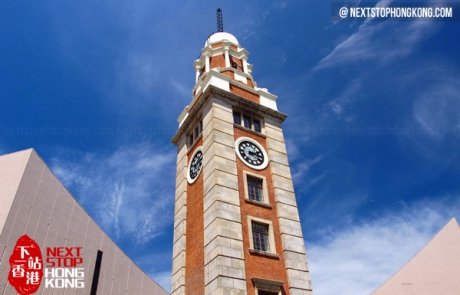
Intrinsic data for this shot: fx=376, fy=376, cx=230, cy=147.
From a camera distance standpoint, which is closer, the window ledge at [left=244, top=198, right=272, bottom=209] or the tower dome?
the window ledge at [left=244, top=198, right=272, bottom=209]

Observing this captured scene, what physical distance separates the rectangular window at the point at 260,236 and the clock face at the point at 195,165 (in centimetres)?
541

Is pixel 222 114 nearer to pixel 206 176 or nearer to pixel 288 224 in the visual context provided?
pixel 206 176

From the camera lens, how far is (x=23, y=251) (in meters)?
26.3

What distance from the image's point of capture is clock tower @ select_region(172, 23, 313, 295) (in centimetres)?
1834

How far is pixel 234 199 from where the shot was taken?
2031 centimetres

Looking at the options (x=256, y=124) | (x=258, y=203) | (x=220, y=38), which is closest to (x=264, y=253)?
(x=258, y=203)

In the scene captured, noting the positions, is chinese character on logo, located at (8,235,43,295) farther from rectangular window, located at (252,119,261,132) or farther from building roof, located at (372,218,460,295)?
building roof, located at (372,218,460,295)

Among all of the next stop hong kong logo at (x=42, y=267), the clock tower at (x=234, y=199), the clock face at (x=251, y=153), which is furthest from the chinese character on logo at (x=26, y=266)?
the clock face at (x=251, y=153)

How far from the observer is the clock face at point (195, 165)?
945 inches

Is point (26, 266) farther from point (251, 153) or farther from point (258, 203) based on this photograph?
point (251, 153)

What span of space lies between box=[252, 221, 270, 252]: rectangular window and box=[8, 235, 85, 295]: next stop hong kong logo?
16493 mm

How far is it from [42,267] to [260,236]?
57.6ft

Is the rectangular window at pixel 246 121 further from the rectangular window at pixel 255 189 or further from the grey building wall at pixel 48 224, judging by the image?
the grey building wall at pixel 48 224

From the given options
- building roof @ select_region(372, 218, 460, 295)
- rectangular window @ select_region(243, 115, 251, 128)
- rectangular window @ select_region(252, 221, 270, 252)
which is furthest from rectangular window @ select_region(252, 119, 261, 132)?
building roof @ select_region(372, 218, 460, 295)
